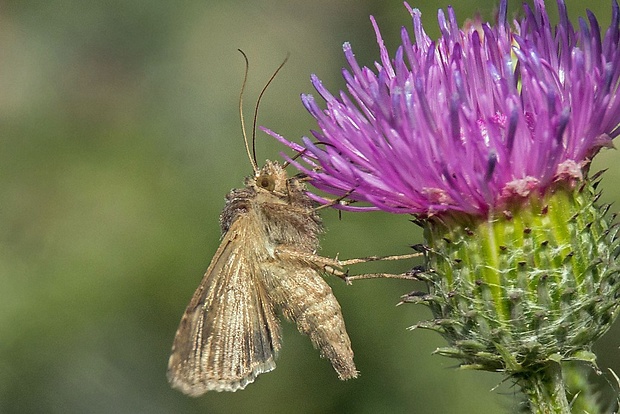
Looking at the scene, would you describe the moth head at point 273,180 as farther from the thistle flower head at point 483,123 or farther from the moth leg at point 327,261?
the thistle flower head at point 483,123

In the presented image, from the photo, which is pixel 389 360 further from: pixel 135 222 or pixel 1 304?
pixel 1 304

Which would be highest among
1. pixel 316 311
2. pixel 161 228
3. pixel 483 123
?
pixel 161 228

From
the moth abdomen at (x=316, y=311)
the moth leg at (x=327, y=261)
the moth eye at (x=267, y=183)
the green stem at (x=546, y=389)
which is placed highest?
the moth eye at (x=267, y=183)

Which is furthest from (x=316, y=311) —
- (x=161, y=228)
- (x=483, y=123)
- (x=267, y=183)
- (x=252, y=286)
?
(x=161, y=228)

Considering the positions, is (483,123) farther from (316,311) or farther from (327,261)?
(316,311)

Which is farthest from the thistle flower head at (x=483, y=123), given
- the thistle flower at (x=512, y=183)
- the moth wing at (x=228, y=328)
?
the moth wing at (x=228, y=328)

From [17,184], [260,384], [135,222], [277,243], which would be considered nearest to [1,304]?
[135,222]

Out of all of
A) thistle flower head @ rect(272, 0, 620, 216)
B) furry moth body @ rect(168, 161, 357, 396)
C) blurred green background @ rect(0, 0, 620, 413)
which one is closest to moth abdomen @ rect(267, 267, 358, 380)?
furry moth body @ rect(168, 161, 357, 396)
